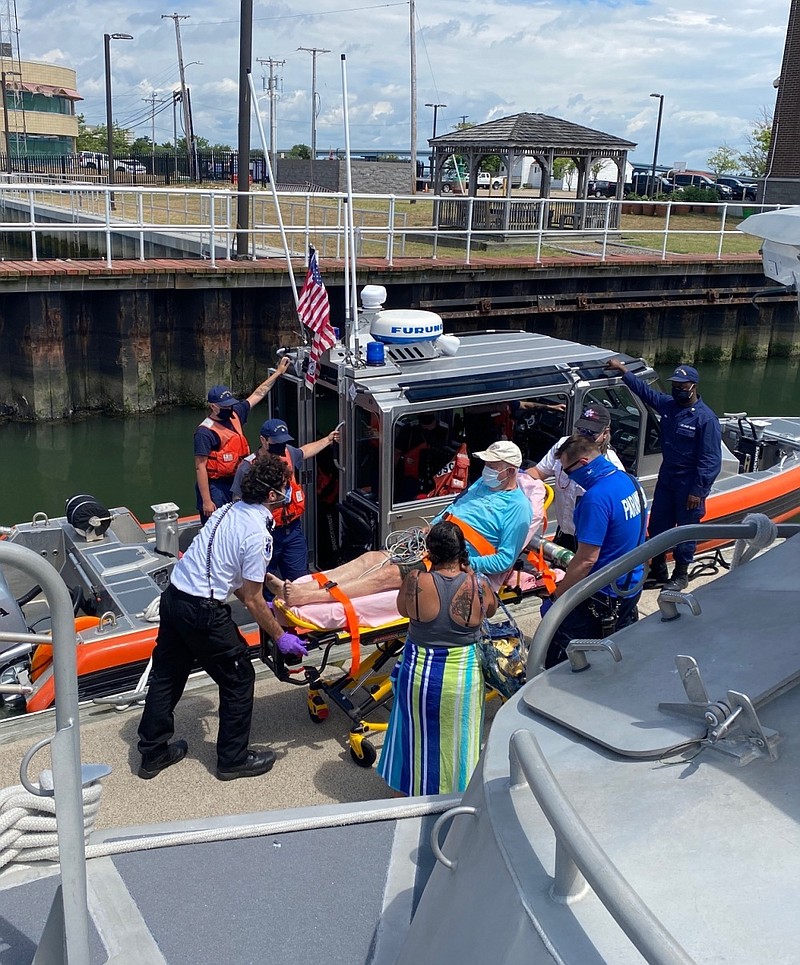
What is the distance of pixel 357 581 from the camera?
4941mm

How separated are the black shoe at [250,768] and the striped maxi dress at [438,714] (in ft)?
2.86

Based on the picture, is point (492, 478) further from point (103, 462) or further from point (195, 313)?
point (195, 313)

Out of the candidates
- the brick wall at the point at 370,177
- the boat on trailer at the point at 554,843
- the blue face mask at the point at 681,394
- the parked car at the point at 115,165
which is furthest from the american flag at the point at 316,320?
the parked car at the point at 115,165

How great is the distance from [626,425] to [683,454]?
1.64 ft

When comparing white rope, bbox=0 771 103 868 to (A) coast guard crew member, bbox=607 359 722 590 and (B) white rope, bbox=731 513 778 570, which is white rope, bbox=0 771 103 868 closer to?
(B) white rope, bbox=731 513 778 570

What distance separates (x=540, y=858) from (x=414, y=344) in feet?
15.8

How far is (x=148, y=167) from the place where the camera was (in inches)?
2093

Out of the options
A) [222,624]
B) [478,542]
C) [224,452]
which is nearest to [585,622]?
[478,542]

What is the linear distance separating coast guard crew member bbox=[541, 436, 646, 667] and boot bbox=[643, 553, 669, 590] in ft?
6.91

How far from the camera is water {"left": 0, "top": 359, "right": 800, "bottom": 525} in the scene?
1257 cm

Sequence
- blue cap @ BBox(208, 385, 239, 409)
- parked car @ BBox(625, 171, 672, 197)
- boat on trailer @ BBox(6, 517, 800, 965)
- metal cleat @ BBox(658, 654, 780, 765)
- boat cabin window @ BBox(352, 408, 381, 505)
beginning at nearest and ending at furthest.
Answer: boat on trailer @ BBox(6, 517, 800, 965)
metal cleat @ BBox(658, 654, 780, 765)
boat cabin window @ BBox(352, 408, 381, 505)
blue cap @ BBox(208, 385, 239, 409)
parked car @ BBox(625, 171, 672, 197)

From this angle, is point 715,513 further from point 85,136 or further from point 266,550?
point 85,136

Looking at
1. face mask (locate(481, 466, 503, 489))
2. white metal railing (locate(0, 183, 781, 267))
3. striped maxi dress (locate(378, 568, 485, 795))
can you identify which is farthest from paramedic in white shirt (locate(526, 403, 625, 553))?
white metal railing (locate(0, 183, 781, 267))

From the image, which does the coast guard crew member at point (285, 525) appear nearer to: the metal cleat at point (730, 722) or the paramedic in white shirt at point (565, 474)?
the paramedic in white shirt at point (565, 474)
